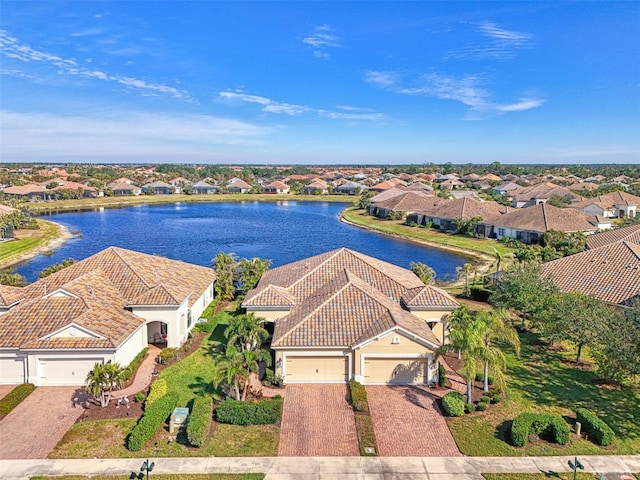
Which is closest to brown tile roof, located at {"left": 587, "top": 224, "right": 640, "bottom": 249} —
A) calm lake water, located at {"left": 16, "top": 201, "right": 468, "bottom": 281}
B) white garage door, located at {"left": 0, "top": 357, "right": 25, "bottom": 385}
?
calm lake water, located at {"left": 16, "top": 201, "right": 468, "bottom": 281}

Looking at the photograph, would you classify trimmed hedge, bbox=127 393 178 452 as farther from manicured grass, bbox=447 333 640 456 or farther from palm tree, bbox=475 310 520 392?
palm tree, bbox=475 310 520 392

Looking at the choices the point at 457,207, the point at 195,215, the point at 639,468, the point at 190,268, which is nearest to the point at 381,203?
the point at 457,207

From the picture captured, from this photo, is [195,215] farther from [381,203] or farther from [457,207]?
[457,207]

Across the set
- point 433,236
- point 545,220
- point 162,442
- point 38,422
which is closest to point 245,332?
point 162,442

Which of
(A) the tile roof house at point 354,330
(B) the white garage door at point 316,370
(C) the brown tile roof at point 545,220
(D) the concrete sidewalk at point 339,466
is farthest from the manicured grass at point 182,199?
(D) the concrete sidewalk at point 339,466

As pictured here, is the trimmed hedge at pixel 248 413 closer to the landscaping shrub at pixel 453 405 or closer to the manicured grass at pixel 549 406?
the landscaping shrub at pixel 453 405

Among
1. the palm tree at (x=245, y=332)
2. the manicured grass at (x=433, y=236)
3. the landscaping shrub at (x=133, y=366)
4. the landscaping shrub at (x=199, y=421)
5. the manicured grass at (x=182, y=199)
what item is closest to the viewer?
the landscaping shrub at (x=199, y=421)

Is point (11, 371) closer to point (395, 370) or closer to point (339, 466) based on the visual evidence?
point (339, 466)
